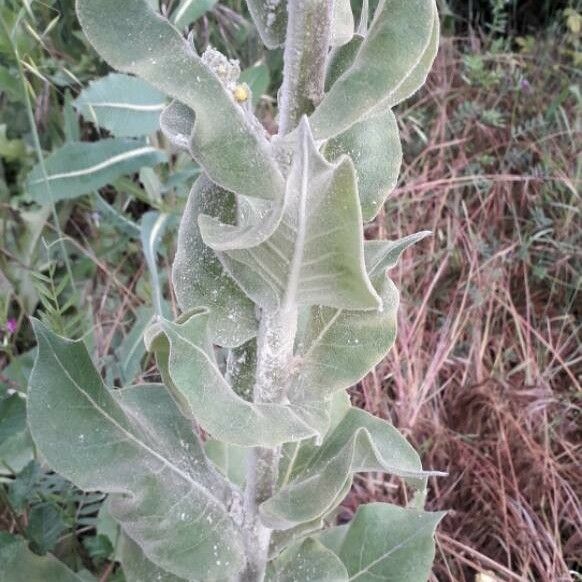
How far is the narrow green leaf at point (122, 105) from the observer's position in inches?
59.5

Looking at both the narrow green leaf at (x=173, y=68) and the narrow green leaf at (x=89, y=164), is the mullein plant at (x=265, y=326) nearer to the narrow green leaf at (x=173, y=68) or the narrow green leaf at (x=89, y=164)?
the narrow green leaf at (x=173, y=68)

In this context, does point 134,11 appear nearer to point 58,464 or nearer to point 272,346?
point 272,346

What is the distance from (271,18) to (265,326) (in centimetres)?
30

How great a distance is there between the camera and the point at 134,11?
0.57m

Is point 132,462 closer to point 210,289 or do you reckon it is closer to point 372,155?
point 210,289

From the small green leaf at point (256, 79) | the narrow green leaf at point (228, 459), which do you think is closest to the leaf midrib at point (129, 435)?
the narrow green leaf at point (228, 459)

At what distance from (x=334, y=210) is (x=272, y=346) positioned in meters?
0.24

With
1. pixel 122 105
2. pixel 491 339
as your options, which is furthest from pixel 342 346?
pixel 491 339

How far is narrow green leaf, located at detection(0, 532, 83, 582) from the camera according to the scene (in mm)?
1014

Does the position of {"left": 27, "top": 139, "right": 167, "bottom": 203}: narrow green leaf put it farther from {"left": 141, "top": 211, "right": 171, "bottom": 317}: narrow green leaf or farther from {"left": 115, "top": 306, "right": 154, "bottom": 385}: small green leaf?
{"left": 115, "top": 306, "right": 154, "bottom": 385}: small green leaf

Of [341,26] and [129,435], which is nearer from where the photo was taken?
[341,26]

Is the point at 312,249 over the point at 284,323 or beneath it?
over

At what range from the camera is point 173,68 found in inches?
22.3

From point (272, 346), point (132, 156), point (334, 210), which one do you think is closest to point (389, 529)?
point (272, 346)
